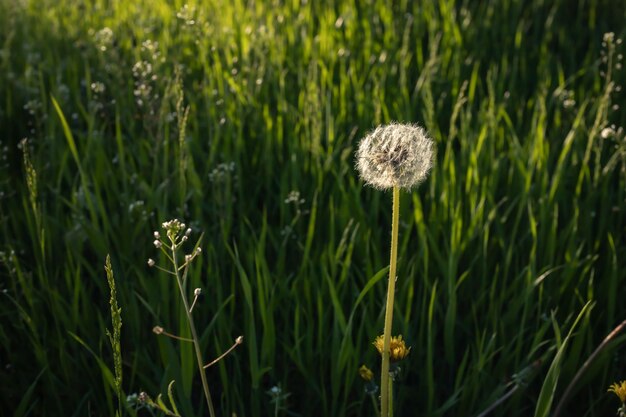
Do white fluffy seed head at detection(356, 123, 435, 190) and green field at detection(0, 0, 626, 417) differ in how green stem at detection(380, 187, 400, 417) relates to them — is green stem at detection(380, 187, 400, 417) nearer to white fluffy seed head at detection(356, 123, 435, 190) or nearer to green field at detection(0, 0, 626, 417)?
white fluffy seed head at detection(356, 123, 435, 190)

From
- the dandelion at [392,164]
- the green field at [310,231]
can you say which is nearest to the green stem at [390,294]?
the dandelion at [392,164]

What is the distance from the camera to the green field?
6.15 ft

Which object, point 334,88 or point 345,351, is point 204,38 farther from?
point 345,351

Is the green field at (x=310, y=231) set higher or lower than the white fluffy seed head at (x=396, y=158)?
lower

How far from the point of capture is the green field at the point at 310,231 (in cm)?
188

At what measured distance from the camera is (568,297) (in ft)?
6.93

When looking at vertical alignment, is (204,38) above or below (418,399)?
above

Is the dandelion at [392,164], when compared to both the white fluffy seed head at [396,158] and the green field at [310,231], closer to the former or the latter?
the white fluffy seed head at [396,158]

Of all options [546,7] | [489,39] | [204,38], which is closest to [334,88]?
[204,38]

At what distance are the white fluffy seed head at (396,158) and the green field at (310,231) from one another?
0.50 metres

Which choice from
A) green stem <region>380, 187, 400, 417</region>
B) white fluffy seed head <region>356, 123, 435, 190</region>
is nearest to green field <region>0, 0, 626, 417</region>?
green stem <region>380, 187, 400, 417</region>

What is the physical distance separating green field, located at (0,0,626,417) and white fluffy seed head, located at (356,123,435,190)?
0.50m

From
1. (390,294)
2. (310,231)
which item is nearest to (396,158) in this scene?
(390,294)

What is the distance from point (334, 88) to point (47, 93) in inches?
49.3
